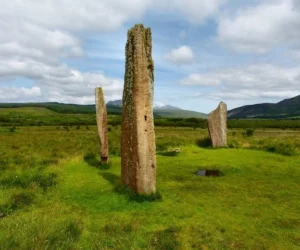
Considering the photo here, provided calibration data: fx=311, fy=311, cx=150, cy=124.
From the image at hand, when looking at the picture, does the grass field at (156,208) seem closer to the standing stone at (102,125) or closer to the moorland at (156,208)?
the moorland at (156,208)

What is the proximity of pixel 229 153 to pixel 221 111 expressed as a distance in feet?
20.2

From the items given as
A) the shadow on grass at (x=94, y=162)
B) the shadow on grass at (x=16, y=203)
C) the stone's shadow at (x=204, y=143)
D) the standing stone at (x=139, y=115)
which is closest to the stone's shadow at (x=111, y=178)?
the standing stone at (x=139, y=115)

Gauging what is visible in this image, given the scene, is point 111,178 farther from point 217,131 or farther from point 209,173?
point 217,131

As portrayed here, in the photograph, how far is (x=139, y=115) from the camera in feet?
39.9

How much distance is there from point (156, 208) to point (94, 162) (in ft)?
28.1

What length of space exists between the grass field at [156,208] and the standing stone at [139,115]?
2.52ft

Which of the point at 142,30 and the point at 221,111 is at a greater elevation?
the point at 142,30

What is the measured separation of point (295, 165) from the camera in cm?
1756

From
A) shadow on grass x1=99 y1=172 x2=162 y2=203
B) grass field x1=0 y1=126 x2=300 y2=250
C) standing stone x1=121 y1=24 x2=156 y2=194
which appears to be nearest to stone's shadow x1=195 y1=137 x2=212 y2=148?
grass field x1=0 y1=126 x2=300 y2=250

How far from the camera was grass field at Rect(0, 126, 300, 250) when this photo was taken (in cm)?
796

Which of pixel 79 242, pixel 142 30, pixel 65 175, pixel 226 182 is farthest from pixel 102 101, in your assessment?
pixel 79 242

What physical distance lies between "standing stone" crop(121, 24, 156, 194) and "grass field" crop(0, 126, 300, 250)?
769mm

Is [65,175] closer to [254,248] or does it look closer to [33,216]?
[33,216]

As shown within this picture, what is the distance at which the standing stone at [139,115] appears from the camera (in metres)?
12.0
